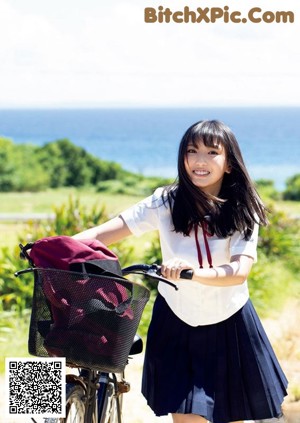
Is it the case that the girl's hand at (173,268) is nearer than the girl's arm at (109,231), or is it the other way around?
the girl's hand at (173,268)

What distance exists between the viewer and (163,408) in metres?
3.66

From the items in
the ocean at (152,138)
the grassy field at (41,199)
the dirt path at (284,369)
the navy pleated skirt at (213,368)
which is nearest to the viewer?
the navy pleated skirt at (213,368)

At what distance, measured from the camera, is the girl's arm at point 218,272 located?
10.2 feet

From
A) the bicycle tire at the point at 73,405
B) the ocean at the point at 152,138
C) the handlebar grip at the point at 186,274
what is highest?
the handlebar grip at the point at 186,274

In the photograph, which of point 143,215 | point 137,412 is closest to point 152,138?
point 137,412

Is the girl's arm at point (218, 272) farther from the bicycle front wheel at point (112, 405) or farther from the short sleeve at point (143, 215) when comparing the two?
the bicycle front wheel at point (112, 405)

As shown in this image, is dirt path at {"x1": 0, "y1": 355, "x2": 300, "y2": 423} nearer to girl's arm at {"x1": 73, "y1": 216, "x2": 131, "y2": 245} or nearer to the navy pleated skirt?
the navy pleated skirt

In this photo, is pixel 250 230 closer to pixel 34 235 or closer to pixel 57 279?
pixel 57 279

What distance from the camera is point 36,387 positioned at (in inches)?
137

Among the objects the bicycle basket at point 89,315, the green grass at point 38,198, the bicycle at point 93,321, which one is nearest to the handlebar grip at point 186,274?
the bicycle at point 93,321

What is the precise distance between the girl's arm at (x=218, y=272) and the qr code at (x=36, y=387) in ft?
1.51

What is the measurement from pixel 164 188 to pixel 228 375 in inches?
30.7

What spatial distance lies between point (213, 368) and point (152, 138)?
269ft

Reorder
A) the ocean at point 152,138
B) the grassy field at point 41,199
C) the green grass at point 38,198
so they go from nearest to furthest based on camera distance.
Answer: the grassy field at point 41,199, the green grass at point 38,198, the ocean at point 152,138
